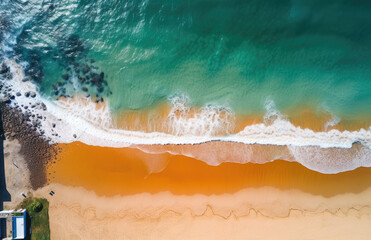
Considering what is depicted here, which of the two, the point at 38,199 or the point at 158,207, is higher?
the point at 38,199

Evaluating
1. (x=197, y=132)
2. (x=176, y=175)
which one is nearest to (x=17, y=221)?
(x=176, y=175)

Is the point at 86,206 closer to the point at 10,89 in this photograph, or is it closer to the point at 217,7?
the point at 10,89

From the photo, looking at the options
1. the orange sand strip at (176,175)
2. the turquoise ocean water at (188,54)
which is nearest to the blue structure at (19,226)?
the orange sand strip at (176,175)

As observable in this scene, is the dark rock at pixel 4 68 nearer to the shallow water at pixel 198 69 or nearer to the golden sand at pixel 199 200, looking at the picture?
the shallow water at pixel 198 69

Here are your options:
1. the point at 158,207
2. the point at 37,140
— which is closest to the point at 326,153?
the point at 158,207

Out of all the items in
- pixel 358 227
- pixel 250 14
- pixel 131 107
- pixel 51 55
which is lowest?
pixel 358 227

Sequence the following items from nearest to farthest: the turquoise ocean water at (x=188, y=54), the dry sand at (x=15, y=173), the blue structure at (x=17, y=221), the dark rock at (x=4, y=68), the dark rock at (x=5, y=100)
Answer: the blue structure at (x=17, y=221)
the dry sand at (x=15, y=173)
the dark rock at (x=5, y=100)
the dark rock at (x=4, y=68)
the turquoise ocean water at (x=188, y=54)

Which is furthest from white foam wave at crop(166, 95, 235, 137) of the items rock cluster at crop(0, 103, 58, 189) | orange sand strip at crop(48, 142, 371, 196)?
rock cluster at crop(0, 103, 58, 189)
